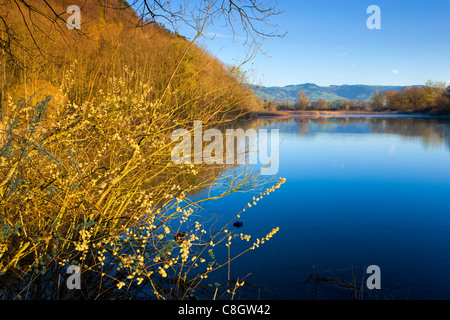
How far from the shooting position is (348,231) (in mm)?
6055

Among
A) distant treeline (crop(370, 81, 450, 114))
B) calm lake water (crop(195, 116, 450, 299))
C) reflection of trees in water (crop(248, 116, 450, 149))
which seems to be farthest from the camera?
distant treeline (crop(370, 81, 450, 114))

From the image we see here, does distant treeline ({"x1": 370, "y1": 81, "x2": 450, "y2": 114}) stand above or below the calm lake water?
above

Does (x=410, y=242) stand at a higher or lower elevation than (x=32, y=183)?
lower

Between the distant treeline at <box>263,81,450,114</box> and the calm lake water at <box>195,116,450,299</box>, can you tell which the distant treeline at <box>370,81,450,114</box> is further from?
the calm lake water at <box>195,116,450,299</box>

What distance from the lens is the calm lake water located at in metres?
4.10

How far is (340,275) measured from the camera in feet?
14.2

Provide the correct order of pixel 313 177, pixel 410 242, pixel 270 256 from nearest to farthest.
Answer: pixel 270 256, pixel 410 242, pixel 313 177

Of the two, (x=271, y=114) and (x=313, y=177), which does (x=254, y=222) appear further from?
(x=271, y=114)

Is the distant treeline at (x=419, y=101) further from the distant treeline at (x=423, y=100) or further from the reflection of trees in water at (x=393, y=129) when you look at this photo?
the reflection of trees in water at (x=393, y=129)

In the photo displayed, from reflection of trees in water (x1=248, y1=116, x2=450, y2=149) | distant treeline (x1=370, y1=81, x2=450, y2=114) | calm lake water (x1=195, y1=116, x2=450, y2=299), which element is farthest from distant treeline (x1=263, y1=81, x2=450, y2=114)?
calm lake water (x1=195, y1=116, x2=450, y2=299)

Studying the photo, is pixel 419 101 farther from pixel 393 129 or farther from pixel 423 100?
pixel 393 129

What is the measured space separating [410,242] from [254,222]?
278 cm
